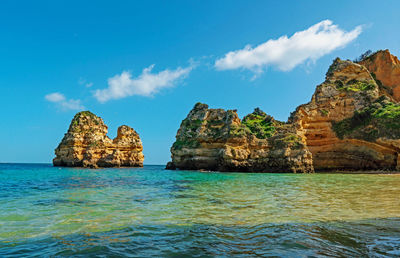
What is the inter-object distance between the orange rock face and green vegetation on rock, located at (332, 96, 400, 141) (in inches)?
617

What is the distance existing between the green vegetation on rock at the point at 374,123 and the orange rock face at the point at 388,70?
15681 mm

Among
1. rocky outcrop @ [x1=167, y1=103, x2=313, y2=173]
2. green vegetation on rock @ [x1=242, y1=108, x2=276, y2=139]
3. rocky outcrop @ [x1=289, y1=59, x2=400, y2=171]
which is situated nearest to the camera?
rocky outcrop @ [x1=167, y1=103, x2=313, y2=173]

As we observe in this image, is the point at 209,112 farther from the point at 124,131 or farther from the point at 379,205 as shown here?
the point at 379,205

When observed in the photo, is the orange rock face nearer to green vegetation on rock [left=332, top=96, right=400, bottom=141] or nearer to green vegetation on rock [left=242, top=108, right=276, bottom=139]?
green vegetation on rock [left=332, top=96, right=400, bottom=141]

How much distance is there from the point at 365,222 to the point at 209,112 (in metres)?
44.9

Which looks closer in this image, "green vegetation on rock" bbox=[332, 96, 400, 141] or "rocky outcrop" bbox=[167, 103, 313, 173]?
"green vegetation on rock" bbox=[332, 96, 400, 141]

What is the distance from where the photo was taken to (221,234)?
16.7 ft

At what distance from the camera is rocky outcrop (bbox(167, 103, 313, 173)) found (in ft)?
133

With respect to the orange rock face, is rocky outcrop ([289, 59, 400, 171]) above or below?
below

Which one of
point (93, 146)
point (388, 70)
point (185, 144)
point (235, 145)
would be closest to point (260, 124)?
point (235, 145)

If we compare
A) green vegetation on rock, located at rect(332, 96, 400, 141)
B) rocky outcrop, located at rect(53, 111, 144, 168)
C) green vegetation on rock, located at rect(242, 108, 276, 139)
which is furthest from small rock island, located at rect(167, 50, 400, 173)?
rocky outcrop, located at rect(53, 111, 144, 168)

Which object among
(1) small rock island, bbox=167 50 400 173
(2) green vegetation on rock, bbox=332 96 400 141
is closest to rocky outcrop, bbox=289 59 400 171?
(1) small rock island, bbox=167 50 400 173

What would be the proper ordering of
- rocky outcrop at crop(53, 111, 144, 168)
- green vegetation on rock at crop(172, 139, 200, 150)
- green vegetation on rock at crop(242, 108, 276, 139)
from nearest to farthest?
green vegetation on rock at crop(242, 108, 276, 139), green vegetation on rock at crop(172, 139, 200, 150), rocky outcrop at crop(53, 111, 144, 168)

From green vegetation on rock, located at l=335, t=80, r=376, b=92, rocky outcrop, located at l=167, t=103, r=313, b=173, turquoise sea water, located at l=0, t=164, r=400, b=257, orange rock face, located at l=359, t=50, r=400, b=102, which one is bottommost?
turquoise sea water, located at l=0, t=164, r=400, b=257
